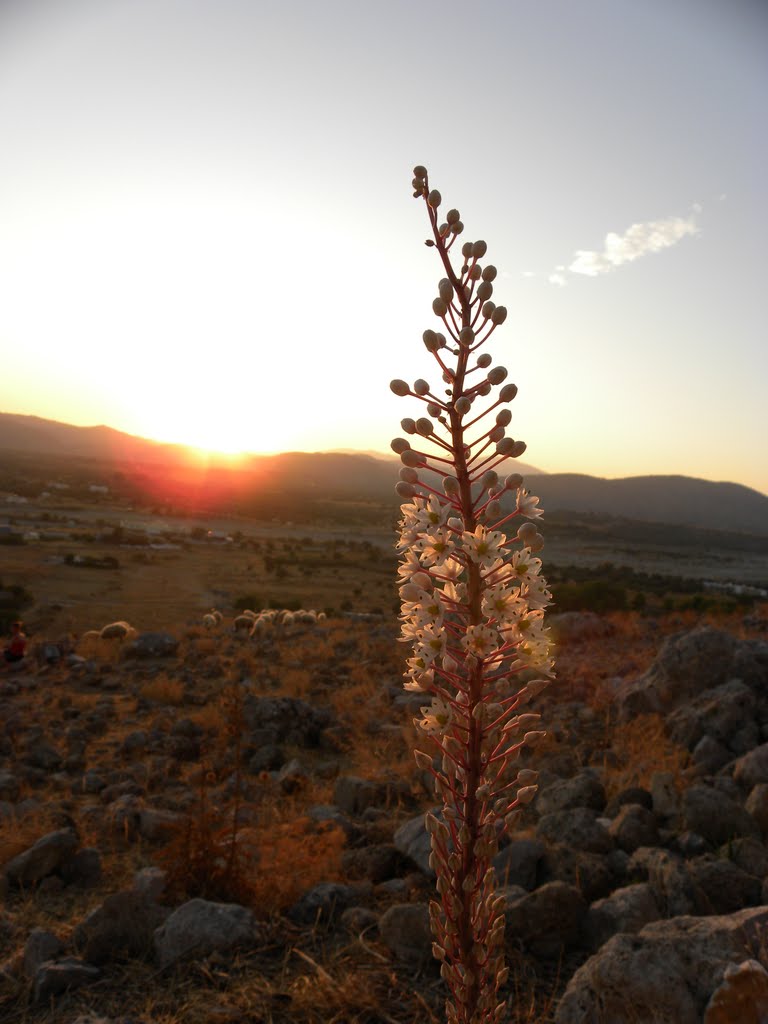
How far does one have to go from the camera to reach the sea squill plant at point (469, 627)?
200 centimetres

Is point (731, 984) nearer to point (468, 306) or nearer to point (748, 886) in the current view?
point (748, 886)

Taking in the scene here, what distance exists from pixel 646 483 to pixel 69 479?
5910 inches

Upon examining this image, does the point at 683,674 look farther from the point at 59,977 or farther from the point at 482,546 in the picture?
the point at 482,546

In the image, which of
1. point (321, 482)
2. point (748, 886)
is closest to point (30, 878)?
point (748, 886)

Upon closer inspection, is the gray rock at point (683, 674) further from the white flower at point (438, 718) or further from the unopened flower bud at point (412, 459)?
the unopened flower bud at point (412, 459)

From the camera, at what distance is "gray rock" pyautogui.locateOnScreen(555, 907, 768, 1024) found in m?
2.86

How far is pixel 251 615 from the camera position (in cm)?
1872

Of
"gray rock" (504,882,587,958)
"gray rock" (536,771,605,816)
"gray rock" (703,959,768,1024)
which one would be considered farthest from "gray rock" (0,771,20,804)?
"gray rock" (703,959,768,1024)

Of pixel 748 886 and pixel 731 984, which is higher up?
pixel 731 984

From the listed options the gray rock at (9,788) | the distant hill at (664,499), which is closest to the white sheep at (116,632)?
the gray rock at (9,788)

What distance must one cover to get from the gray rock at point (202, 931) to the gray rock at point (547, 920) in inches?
56.6

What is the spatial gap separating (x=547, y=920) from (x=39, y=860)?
333 centimetres

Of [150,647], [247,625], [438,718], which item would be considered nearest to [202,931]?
[438,718]

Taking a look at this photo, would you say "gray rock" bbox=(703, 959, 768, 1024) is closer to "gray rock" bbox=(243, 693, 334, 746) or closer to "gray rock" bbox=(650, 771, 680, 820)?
"gray rock" bbox=(650, 771, 680, 820)
